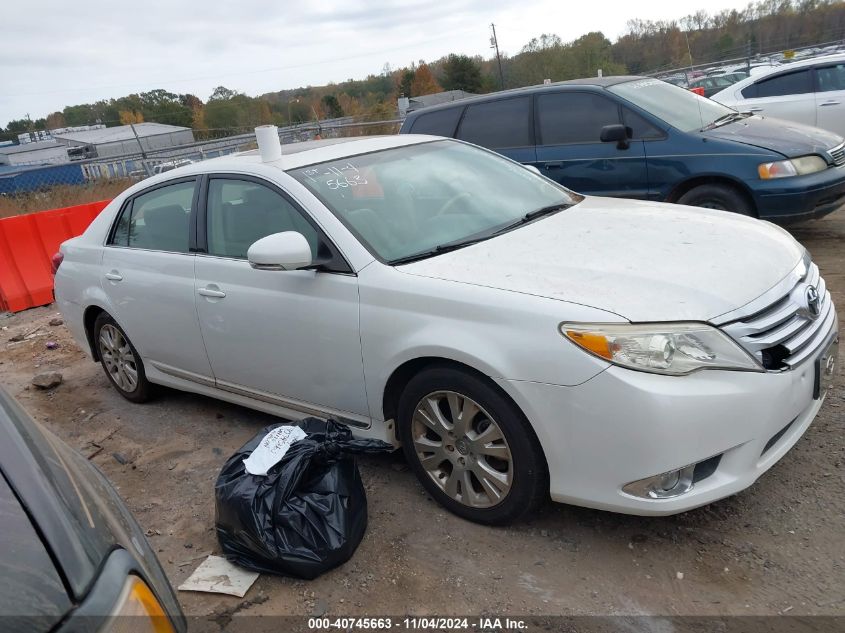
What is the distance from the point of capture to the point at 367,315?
3.17 meters

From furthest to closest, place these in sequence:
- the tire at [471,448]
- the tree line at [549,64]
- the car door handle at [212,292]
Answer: the tree line at [549,64], the car door handle at [212,292], the tire at [471,448]

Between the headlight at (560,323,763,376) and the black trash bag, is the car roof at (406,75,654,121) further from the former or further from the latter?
the black trash bag

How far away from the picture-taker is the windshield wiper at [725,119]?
21.6 ft

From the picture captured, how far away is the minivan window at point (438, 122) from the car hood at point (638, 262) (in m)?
4.41

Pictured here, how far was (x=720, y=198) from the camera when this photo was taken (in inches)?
245

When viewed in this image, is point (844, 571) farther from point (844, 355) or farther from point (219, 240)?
point (219, 240)

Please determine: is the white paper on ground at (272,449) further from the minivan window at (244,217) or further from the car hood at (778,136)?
the car hood at (778,136)

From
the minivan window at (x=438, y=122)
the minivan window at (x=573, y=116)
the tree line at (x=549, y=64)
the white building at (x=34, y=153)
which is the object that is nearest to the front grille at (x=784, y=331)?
the minivan window at (x=573, y=116)

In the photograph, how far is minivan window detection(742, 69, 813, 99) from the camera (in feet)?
31.7

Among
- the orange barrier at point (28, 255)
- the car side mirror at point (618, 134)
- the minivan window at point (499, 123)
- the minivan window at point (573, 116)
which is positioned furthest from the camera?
the orange barrier at point (28, 255)

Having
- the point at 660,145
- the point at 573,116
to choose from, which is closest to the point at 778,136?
the point at 660,145

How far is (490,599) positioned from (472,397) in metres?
0.76

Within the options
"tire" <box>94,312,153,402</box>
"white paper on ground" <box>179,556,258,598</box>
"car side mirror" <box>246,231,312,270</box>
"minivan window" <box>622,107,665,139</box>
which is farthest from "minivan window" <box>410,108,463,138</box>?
"white paper on ground" <box>179,556,258,598</box>

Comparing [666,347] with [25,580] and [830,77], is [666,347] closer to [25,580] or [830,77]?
[25,580]
